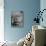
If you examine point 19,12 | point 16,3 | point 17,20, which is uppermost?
point 16,3

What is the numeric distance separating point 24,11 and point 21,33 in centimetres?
86

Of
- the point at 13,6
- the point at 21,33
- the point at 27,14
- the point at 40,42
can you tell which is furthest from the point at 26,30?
the point at 40,42

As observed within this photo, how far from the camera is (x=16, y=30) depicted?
5.16m

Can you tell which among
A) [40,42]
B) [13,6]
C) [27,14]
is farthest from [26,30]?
[40,42]

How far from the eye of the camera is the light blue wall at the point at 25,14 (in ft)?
16.7

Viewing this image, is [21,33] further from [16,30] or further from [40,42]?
[40,42]

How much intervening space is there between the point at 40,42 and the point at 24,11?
2828 mm

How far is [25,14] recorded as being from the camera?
5148 millimetres

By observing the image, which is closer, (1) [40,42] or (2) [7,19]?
(1) [40,42]

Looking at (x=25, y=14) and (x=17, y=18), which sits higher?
(x=25, y=14)

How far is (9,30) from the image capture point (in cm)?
514

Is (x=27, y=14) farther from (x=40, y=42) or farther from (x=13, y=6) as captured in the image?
(x=40, y=42)

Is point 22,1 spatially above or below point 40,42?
above

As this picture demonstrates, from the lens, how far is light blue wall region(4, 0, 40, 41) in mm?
5094
